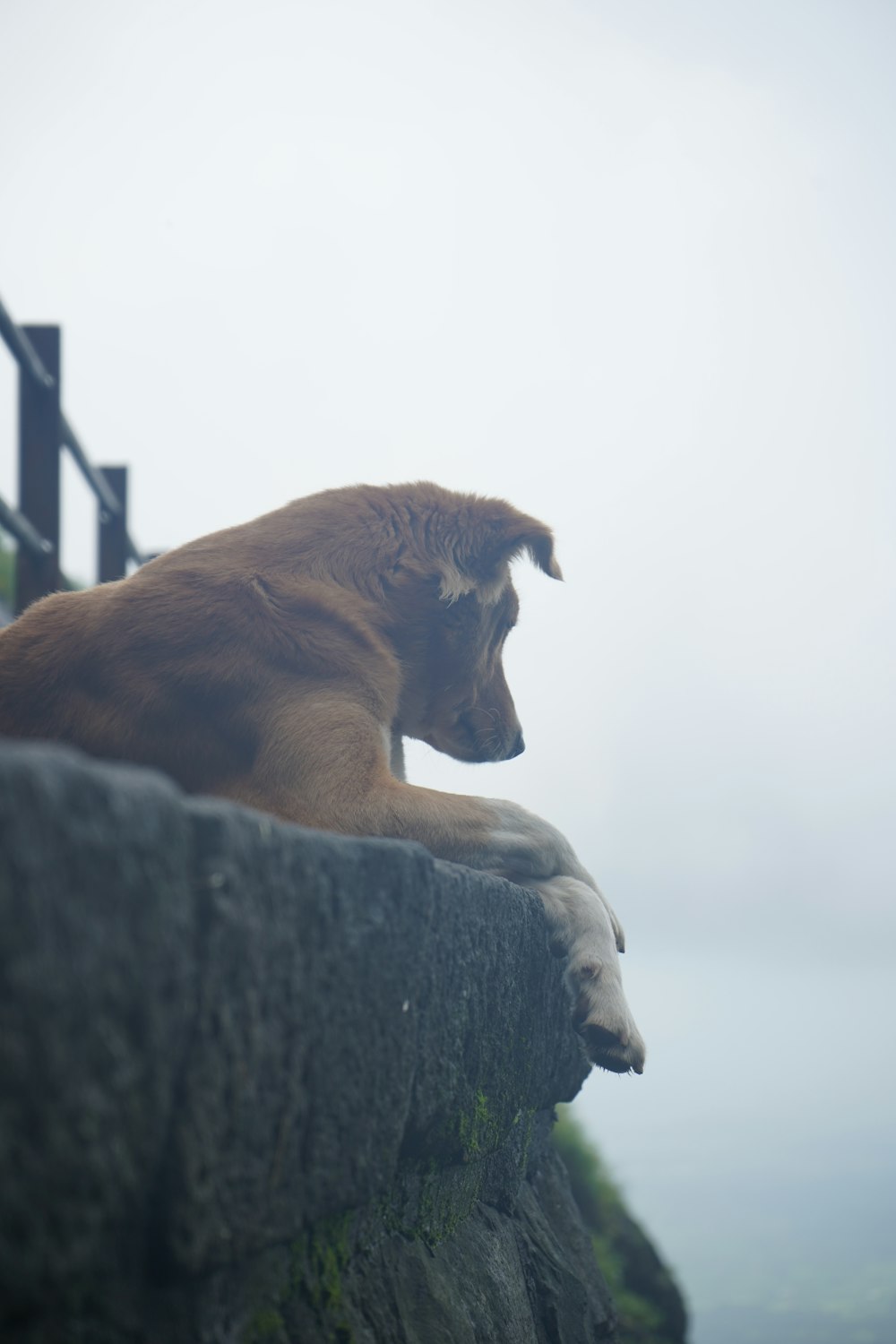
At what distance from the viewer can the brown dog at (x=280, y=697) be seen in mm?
2748

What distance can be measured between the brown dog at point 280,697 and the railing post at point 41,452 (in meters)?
2.88

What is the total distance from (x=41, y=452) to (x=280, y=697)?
3641mm

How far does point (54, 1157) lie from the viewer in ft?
3.09

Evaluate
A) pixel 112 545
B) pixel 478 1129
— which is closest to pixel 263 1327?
pixel 478 1129

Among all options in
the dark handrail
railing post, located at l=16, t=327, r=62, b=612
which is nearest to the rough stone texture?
the dark handrail

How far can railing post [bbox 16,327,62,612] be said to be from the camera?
5738 millimetres

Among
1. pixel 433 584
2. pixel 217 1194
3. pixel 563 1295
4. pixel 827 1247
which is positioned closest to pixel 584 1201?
pixel 563 1295

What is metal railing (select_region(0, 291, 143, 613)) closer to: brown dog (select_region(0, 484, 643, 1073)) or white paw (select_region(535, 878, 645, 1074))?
brown dog (select_region(0, 484, 643, 1073))

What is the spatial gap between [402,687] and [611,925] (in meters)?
0.99

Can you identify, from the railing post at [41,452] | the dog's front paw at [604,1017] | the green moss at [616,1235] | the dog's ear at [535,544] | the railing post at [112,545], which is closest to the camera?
the dog's front paw at [604,1017]

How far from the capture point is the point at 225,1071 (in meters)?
1.22

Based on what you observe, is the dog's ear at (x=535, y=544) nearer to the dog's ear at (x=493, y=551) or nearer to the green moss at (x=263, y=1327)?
the dog's ear at (x=493, y=551)

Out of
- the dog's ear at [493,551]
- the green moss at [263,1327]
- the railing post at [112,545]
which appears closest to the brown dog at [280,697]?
the dog's ear at [493,551]

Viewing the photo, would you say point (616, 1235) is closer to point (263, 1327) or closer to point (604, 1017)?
point (604, 1017)
